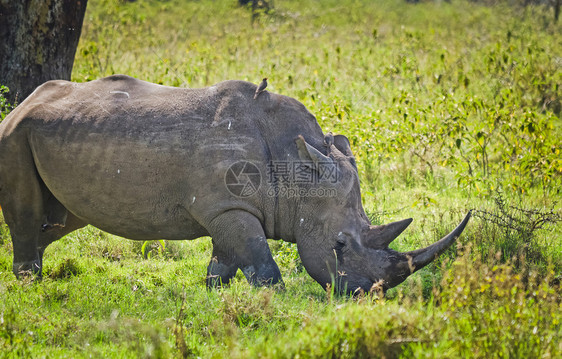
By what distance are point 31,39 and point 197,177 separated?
12.6 ft

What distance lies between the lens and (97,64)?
37.6 ft

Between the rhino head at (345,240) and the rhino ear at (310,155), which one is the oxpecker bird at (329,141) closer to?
the rhino head at (345,240)

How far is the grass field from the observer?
13.1 ft

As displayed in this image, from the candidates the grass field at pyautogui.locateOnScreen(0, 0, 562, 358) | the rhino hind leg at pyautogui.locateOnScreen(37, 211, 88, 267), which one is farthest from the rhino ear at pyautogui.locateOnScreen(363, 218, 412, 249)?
the rhino hind leg at pyautogui.locateOnScreen(37, 211, 88, 267)

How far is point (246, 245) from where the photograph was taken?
202 inches

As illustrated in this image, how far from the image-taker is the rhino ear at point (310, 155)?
5.26 m

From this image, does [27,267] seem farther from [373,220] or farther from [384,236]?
[373,220]

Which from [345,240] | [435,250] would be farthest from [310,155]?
[435,250]

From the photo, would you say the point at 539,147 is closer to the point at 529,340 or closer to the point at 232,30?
the point at 529,340

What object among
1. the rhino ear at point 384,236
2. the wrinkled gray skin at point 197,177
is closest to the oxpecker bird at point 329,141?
the wrinkled gray skin at point 197,177

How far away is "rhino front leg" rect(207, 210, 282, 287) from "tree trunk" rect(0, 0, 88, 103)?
3.85 m

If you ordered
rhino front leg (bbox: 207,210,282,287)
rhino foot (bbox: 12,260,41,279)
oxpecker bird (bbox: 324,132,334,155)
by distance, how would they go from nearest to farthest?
rhino front leg (bbox: 207,210,282,287) < oxpecker bird (bbox: 324,132,334,155) < rhino foot (bbox: 12,260,41,279)

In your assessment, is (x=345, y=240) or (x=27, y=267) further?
(x=27, y=267)

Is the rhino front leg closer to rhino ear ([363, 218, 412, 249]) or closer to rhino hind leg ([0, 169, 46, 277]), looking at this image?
rhino ear ([363, 218, 412, 249])
